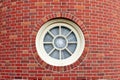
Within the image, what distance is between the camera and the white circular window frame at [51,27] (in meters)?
6.70

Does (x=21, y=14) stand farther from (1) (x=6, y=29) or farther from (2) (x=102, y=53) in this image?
(2) (x=102, y=53)

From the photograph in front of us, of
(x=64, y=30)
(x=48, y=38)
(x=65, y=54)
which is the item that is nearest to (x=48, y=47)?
(x=48, y=38)

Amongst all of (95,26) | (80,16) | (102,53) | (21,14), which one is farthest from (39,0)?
(102,53)

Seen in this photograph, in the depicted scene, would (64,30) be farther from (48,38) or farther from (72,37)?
(48,38)

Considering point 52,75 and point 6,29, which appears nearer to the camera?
point 52,75

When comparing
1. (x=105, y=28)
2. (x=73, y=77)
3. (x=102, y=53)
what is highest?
(x=105, y=28)

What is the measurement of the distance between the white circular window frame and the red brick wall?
0.10 m

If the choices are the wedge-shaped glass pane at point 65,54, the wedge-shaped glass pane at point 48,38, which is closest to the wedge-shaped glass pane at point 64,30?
the wedge-shaped glass pane at point 48,38

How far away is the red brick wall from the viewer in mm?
6648

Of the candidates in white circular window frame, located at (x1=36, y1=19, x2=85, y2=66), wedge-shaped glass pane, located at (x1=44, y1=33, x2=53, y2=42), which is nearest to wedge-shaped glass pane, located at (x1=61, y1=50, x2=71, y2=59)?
white circular window frame, located at (x1=36, y1=19, x2=85, y2=66)

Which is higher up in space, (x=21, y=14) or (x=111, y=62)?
(x=21, y=14)

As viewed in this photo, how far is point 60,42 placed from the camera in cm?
680

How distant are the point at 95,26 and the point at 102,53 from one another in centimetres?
68

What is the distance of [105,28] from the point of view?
7008 millimetres
